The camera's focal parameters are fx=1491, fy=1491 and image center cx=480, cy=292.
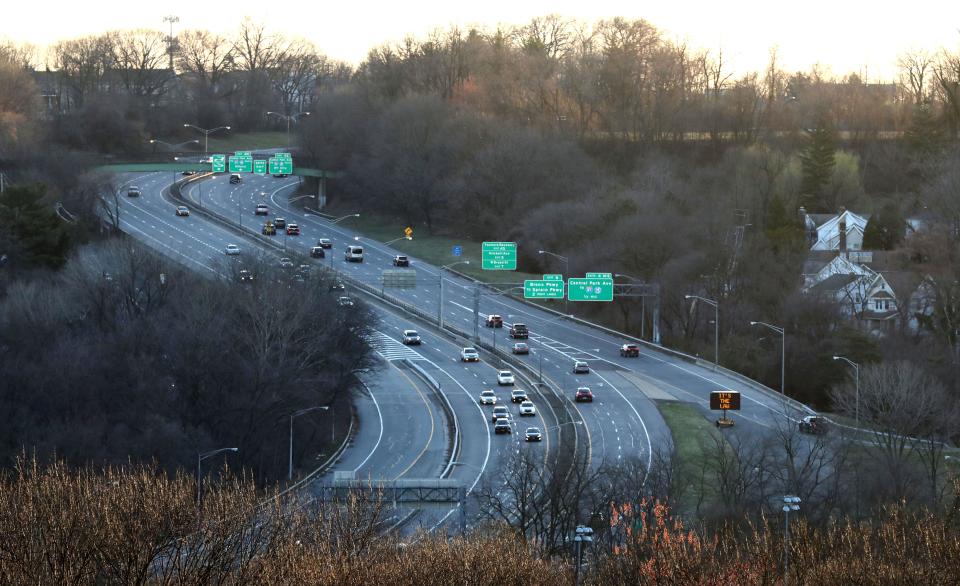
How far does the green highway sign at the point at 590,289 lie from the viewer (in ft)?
216

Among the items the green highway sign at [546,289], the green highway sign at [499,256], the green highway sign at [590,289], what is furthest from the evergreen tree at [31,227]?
the green highway sign at [590,289]

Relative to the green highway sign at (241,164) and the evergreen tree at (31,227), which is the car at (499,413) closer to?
the evergreen tree at (31,227)

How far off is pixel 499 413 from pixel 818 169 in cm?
4754

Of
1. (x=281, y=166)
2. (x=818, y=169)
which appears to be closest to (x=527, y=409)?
(x=281, y=166)

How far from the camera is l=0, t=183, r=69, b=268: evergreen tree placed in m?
71.6

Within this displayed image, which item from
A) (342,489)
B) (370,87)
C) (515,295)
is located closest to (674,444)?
(342,489)

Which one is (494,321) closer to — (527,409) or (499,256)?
(499,256)

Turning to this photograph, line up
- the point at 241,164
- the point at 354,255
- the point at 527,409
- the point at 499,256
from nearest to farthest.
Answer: the point at 527,409 → the point at 499,256 → the point at 354,255 → the point at 241,164

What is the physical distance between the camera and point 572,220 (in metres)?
85.5

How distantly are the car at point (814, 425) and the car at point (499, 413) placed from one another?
10930 mm

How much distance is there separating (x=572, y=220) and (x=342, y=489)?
47242 millimetres

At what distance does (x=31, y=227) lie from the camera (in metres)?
72.2

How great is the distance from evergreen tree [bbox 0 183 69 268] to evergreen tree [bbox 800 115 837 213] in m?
47.8

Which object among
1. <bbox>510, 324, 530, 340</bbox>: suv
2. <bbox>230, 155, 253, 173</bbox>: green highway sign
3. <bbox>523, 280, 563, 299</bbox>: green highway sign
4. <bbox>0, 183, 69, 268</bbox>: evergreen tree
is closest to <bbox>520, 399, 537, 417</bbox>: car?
<bbox>523, 280, 563, 299</bbox>: green highway sign
